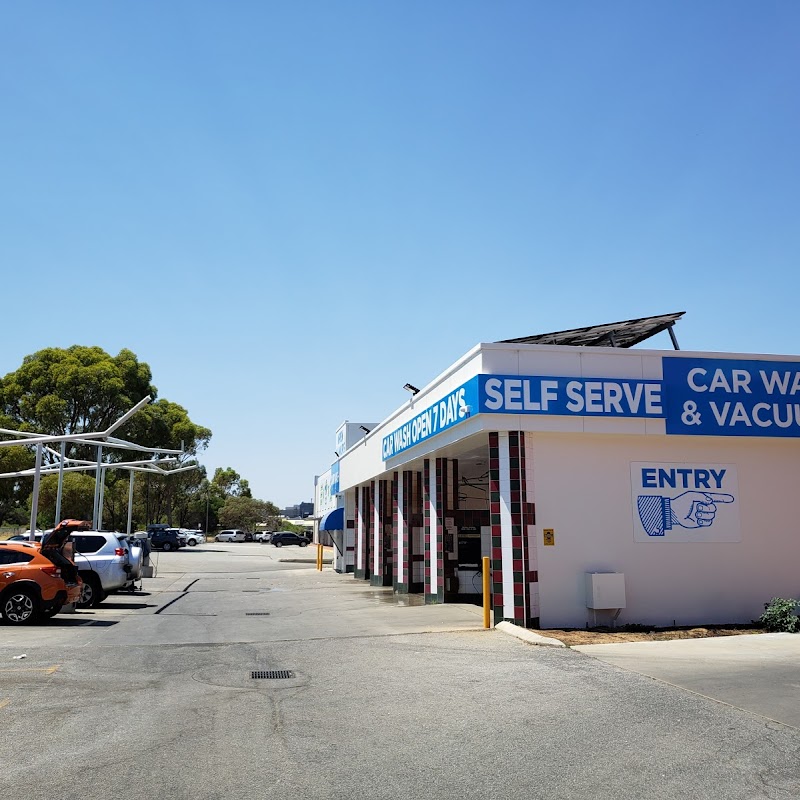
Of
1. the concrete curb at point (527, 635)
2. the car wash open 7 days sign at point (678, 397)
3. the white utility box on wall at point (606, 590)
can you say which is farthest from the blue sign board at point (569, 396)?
the concrete curb at point (527, 635)

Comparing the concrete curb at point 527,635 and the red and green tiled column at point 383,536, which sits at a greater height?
the red and green tiled column at point 383,536

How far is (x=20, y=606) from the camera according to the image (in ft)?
49.2

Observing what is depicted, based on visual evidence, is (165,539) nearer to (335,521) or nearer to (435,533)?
(335,521)

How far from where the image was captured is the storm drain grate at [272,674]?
391 inches

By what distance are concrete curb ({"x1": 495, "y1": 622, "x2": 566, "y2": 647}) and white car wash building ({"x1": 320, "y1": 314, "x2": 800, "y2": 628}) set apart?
0.40 m

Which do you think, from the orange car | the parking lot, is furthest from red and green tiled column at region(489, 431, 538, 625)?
the orange car

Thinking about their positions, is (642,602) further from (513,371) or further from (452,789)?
(452,789)

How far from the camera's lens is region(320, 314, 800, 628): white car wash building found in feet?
48.2

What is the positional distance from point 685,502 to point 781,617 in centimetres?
267

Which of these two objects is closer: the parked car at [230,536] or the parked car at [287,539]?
the parked car at [287,539]

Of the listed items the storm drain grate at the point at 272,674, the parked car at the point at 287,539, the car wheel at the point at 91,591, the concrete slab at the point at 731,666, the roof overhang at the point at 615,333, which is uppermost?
the roof overhang at the point at 615,333

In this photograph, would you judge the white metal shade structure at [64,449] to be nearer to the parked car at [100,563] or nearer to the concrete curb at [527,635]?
the parked car at [100,563]

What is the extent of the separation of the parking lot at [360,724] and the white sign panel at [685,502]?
4218 mm

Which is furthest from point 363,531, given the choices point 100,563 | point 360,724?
point 360,724
